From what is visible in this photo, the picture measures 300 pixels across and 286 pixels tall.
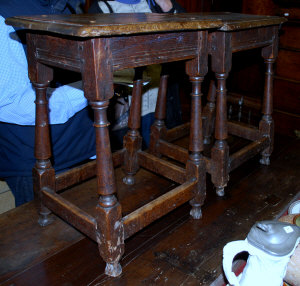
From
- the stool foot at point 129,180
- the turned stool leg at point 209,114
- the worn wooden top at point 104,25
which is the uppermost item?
the worn wooden top at point 104,25

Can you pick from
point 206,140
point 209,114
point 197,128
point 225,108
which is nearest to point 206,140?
point 206,140

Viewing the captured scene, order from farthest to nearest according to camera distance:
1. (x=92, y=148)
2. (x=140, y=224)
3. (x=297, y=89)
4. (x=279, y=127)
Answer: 1. (x=279, y=127)
2. (x=297, y=89)
3. (x=92, y=148)
4. (x=140, y=224)

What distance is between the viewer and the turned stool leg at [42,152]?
134cm

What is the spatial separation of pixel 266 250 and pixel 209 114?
1355 millimetres

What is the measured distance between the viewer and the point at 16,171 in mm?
1669

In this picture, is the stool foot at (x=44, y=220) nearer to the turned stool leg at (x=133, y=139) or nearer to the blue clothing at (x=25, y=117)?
the blue clothing at (x=25, y=117)

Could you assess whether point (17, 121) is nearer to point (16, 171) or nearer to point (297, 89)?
point (16, 171)

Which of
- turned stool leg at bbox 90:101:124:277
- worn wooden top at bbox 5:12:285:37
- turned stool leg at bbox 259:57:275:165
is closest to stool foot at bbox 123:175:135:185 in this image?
turned stool leg at bbox 90:101:124:277

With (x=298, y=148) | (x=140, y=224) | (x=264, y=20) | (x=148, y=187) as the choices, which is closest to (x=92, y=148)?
(x=148, y=187)

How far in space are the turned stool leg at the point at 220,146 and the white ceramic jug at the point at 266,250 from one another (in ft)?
2.14

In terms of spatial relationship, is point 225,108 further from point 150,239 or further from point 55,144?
point 55,144

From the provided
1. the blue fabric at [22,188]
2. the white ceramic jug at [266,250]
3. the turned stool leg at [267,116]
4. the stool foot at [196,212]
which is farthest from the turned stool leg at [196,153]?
the blue fabric at [22,188]

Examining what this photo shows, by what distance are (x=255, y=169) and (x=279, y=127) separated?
3.05 feet

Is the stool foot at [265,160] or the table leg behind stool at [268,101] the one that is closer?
the table leg behind stool at [268,101]
